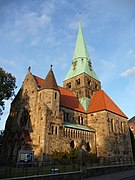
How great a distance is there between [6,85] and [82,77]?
831 inches

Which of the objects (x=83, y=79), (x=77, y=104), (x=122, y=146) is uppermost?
(x=83, y=79)

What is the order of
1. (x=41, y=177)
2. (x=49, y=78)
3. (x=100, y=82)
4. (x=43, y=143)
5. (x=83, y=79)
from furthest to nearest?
(x=100, y=82), (x=83, y=79), (x=49, y=78), (x=43, y=143), (x=41, y=177)

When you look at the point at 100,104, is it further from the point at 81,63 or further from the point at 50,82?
the point at 81,63

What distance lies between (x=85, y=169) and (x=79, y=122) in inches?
689

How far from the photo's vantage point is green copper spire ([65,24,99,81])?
44.4 meters

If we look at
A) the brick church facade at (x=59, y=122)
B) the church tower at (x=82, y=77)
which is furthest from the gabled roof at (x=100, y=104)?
the church tower at (x=82, y=77)

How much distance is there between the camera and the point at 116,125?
34312mm

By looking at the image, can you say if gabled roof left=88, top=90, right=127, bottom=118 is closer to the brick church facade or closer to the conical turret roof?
the brick church facade

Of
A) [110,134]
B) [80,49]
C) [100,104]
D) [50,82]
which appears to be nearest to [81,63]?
[80,49]

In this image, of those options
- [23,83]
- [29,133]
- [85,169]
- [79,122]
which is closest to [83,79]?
[79,122]

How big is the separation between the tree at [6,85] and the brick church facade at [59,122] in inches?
176

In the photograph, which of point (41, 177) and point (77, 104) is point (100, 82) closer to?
point (77, 104)

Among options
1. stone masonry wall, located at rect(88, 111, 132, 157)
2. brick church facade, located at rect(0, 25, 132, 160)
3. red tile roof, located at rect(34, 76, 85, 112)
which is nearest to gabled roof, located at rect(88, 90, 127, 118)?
brick church facade, located at rect(0, 25, 132, 160)

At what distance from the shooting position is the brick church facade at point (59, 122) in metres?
24.8
